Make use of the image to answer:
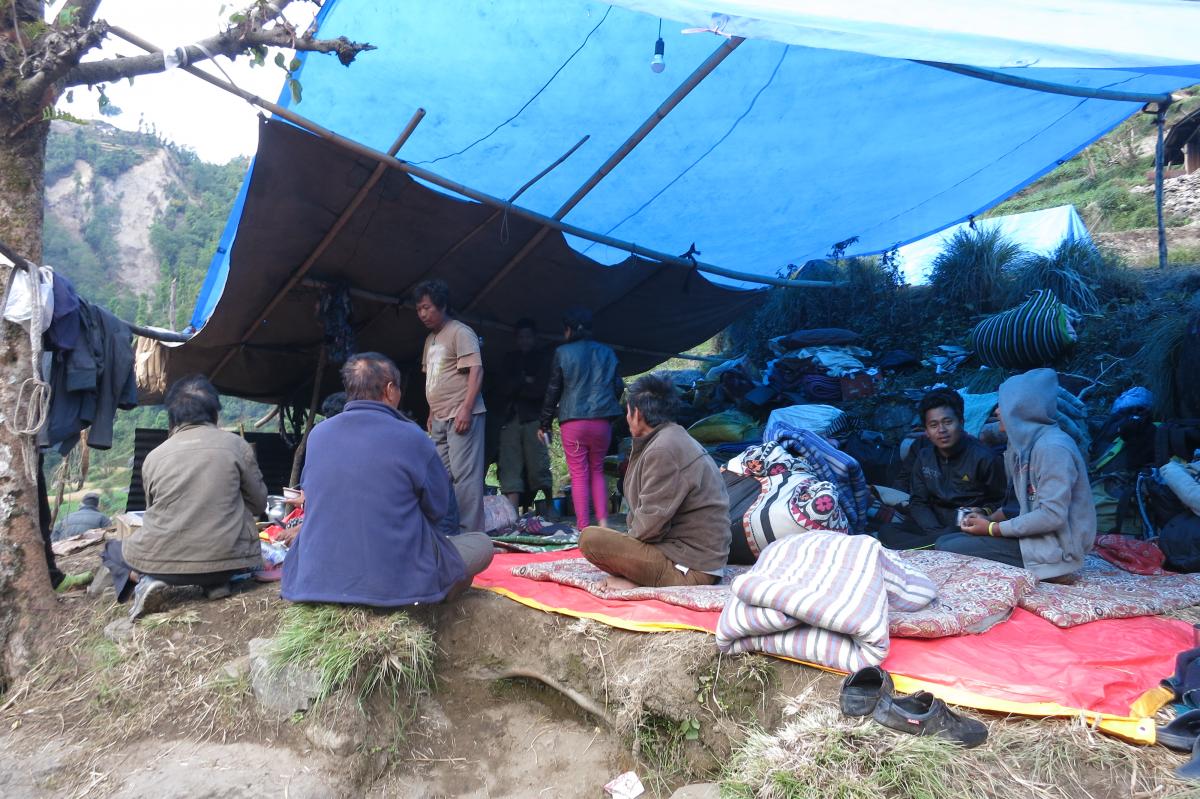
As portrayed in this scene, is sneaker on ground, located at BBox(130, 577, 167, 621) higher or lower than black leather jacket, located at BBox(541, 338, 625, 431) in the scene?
lower

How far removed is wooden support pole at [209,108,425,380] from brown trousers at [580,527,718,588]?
8.46 ft

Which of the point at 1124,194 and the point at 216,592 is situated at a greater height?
the point at 1124,194

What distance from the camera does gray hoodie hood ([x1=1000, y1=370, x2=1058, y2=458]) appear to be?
363 centimetres

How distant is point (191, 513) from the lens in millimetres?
3803

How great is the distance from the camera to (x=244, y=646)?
3627 millimetres

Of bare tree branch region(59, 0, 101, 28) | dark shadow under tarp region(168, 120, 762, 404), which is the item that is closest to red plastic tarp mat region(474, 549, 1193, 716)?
dark shadow under tarp region(168, 120, 762, 404)

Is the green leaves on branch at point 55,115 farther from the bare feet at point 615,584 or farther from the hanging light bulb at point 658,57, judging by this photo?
the bare feet at point 615,584

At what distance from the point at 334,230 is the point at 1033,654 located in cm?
457

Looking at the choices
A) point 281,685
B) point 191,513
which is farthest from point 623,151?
point 281,685

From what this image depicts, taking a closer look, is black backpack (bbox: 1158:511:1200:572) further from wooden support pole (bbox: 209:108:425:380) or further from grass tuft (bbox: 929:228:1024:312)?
wooden support pole (bbox: 209:108:425:380)

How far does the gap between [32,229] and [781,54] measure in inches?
152

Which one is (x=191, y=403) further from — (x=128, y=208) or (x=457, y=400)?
(x=128, y=208)

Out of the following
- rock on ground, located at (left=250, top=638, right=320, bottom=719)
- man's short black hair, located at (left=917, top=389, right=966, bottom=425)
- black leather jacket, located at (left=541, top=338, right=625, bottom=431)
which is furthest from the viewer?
black leather jacket, located at (left=541, top=338, right=625, bottom=431)

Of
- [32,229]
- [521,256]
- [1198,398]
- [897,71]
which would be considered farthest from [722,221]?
[32,229]
